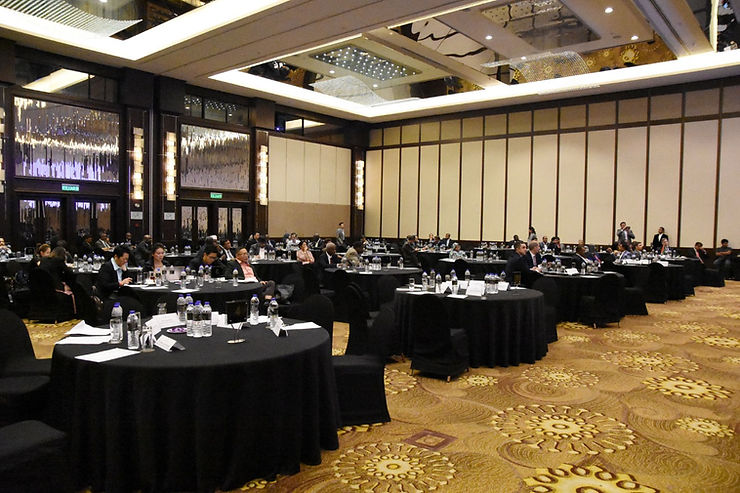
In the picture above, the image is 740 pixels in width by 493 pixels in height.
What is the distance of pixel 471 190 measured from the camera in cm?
1955

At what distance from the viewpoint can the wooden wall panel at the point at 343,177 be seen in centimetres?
2100

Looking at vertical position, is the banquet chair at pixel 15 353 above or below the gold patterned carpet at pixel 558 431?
above

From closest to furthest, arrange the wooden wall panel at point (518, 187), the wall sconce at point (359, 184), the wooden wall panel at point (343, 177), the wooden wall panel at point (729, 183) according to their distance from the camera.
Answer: the wooden wall panel at point (729, 183) < the wooden wall panel at point (518, 187) < the wooden wall panel at point (343, 177) < the wall sconce at point (359, 184)

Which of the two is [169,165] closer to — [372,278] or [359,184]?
[359,184]

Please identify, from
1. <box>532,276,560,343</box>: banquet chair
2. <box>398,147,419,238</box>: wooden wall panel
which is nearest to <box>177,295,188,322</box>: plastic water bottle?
<box>532,276,560,343</box>: banquet chair

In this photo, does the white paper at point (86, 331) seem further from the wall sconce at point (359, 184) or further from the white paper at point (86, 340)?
the wall sconce at point (359, 184)

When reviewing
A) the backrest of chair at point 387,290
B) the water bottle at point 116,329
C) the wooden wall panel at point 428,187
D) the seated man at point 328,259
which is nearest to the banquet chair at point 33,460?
the water bottle at point 116,329

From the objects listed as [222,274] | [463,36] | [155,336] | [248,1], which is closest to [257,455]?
[155,336]

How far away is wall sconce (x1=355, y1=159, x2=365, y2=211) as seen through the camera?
21.6 metres

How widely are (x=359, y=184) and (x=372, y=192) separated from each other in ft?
2.20

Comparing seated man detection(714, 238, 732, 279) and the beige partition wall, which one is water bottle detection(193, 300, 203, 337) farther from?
the beige partition wall

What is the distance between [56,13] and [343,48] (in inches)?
237

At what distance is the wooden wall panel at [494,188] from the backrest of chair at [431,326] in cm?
1394

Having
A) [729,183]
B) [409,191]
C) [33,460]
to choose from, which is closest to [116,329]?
[33,460]
